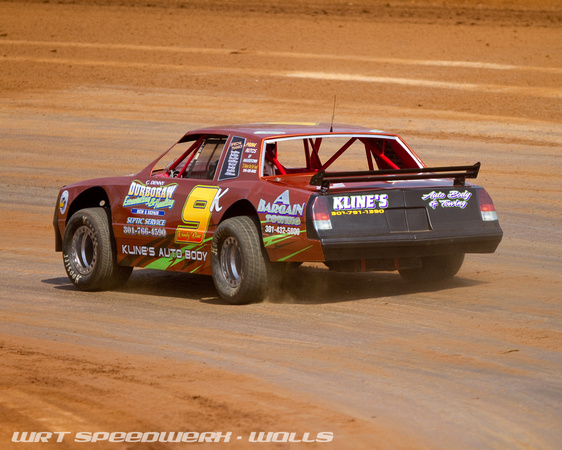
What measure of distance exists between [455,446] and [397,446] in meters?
0.29

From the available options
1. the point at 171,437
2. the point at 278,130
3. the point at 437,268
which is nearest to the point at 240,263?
the point at 278,130

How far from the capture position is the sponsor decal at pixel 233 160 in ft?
30.5

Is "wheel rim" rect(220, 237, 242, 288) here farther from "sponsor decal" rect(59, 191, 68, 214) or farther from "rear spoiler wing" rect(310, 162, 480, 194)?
"sponsor decal" rect(59, 191, 68, 214)

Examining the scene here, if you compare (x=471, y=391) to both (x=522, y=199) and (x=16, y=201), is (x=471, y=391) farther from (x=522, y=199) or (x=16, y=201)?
(x=16, y=201)

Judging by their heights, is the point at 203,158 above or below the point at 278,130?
below

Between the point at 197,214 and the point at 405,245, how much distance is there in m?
1.87

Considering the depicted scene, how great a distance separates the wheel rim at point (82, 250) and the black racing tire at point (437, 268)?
2.96 metres

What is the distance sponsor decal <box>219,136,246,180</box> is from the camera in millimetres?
9305

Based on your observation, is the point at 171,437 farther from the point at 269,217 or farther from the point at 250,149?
the point at 250,149

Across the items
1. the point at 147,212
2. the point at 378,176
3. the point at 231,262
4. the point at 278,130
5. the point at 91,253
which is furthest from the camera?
the point at 91,253

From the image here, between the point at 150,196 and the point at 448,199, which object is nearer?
the point at 448,199

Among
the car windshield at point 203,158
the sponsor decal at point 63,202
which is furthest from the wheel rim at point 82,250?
the car windshield at point 203,158

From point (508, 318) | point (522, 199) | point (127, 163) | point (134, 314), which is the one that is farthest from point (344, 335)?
point (127, 163)

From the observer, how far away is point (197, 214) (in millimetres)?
9438
